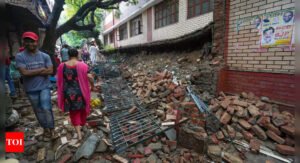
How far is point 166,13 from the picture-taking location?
934cm

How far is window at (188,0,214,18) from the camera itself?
6359 millimetres

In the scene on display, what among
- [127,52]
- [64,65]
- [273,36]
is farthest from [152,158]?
[127,52]

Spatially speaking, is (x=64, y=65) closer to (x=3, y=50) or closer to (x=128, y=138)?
(x=128, y=138)

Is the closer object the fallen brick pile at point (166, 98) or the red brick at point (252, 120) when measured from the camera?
the red brick at point (252, 120)

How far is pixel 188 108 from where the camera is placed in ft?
11.0

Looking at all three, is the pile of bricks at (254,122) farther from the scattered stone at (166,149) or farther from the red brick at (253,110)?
the scattered stone at (166,149)

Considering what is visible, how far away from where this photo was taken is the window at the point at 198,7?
6.36 meters

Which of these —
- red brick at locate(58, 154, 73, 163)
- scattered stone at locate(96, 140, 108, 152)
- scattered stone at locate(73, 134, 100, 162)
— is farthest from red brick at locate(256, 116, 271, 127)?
red brick at locate(58, 154, 73, 163)

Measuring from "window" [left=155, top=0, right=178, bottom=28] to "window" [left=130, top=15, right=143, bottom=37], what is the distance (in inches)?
107

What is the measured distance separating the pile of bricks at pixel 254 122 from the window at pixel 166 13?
20.3 feet

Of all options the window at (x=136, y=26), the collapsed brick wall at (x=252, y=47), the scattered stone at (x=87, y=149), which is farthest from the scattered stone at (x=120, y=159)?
the window at (x=136, y=26)

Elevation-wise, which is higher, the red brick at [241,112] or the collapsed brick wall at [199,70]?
the collapsed brick wall at [199,70]

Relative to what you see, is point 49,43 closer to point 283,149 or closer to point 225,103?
point 225,103

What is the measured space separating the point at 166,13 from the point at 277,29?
7001 millimetres
